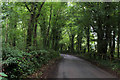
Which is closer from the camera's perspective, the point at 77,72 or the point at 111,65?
the point at 77,72

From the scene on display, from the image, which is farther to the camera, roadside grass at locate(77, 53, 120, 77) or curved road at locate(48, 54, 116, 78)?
roadside grass at locate(77, 53, 120, 77)

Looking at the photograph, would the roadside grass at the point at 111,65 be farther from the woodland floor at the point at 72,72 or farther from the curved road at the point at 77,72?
the curved road at the point at 77,72

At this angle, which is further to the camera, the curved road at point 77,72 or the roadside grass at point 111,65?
the roadside grass at point 111,65

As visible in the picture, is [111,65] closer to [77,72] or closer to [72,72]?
[77,72]


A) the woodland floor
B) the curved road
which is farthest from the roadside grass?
the curved road

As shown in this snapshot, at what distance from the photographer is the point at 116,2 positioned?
503 inches

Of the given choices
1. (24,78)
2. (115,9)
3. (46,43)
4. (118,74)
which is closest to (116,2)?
(115,9)

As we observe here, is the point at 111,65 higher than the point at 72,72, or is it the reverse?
the point at 111,65

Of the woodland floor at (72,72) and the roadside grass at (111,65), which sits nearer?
the woodland floor at (72,72)

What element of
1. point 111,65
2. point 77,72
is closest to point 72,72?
point 77,72

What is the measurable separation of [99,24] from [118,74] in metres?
9.05

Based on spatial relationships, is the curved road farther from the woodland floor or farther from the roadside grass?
the roadside grass

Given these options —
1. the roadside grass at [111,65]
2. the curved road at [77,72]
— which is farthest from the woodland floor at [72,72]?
the roadside grass at [111,65]

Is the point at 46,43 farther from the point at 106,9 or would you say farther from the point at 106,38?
the point at 106,9
